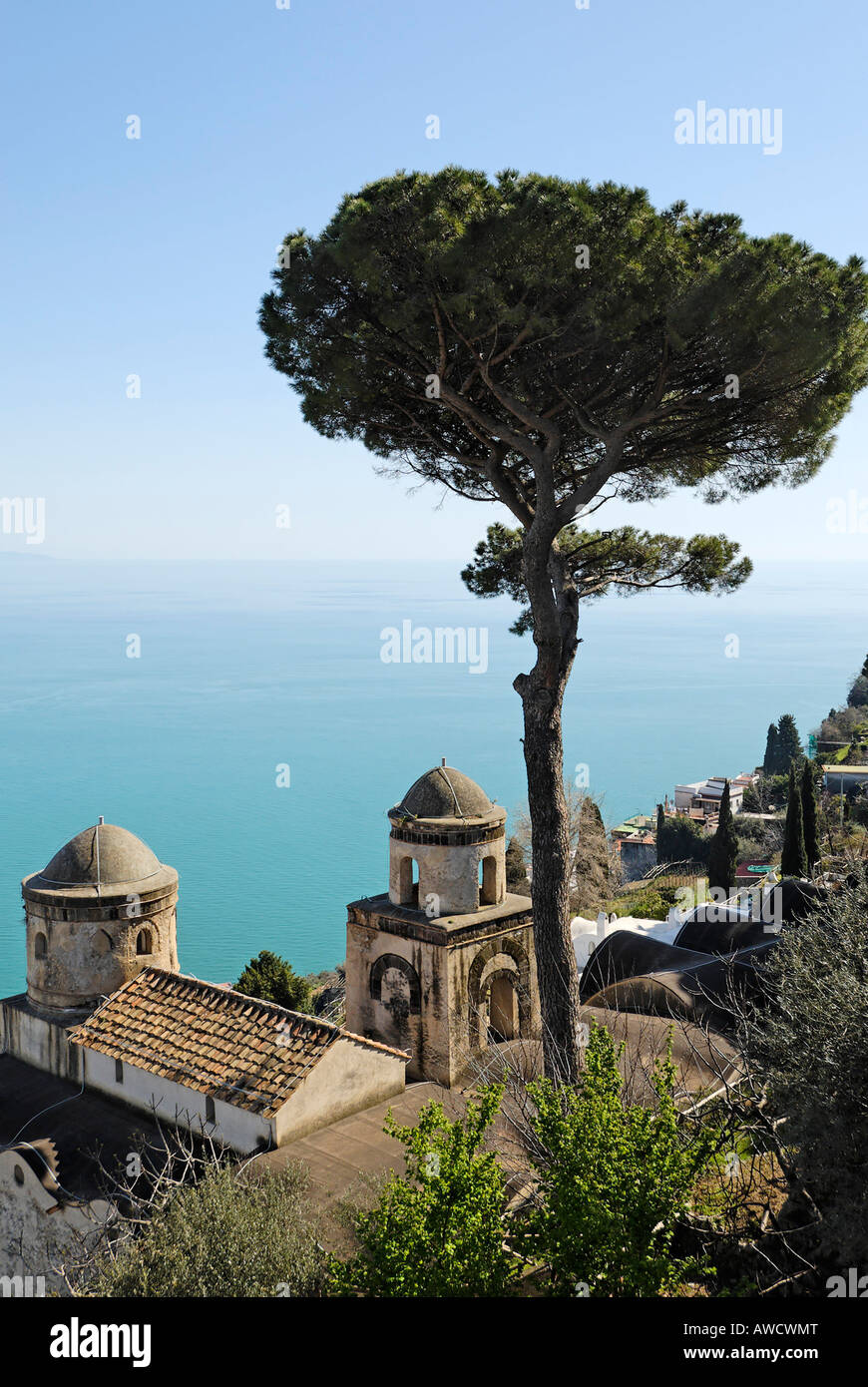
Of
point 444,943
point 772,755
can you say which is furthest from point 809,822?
point 772,755

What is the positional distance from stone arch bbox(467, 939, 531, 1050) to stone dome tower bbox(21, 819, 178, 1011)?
4115 millimetres

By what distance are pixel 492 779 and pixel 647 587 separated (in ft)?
211

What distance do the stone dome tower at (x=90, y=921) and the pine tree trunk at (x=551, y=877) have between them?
5425 mm

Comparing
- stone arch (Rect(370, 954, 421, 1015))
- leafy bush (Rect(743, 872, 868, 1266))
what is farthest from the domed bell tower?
leafy bush (Rect(743, 872, 868, 1266))

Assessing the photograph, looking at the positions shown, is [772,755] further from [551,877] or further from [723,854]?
[551,877]

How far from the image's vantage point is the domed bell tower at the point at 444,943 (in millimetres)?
12703

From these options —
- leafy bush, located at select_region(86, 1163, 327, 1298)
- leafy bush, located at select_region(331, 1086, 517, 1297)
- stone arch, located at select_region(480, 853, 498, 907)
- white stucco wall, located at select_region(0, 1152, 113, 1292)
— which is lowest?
white stucco wall, located at select_region(0, 1152, 113, 1292)

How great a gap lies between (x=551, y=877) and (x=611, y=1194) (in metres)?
4.33

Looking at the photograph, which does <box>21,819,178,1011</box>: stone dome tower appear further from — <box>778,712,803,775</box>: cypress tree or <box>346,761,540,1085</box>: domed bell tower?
<box>778,712,803,775</box>: cypress tree

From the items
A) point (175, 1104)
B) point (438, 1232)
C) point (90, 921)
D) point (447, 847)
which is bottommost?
point (175, 1104)

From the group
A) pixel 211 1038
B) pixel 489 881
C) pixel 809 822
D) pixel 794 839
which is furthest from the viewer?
pixel 809 822

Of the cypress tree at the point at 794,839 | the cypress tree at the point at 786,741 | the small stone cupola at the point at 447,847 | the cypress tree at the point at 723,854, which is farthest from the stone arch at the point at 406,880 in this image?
the cypress tree at the point at 786,741

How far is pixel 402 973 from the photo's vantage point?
43.0 feet

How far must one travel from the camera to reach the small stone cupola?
13305 millimetres
